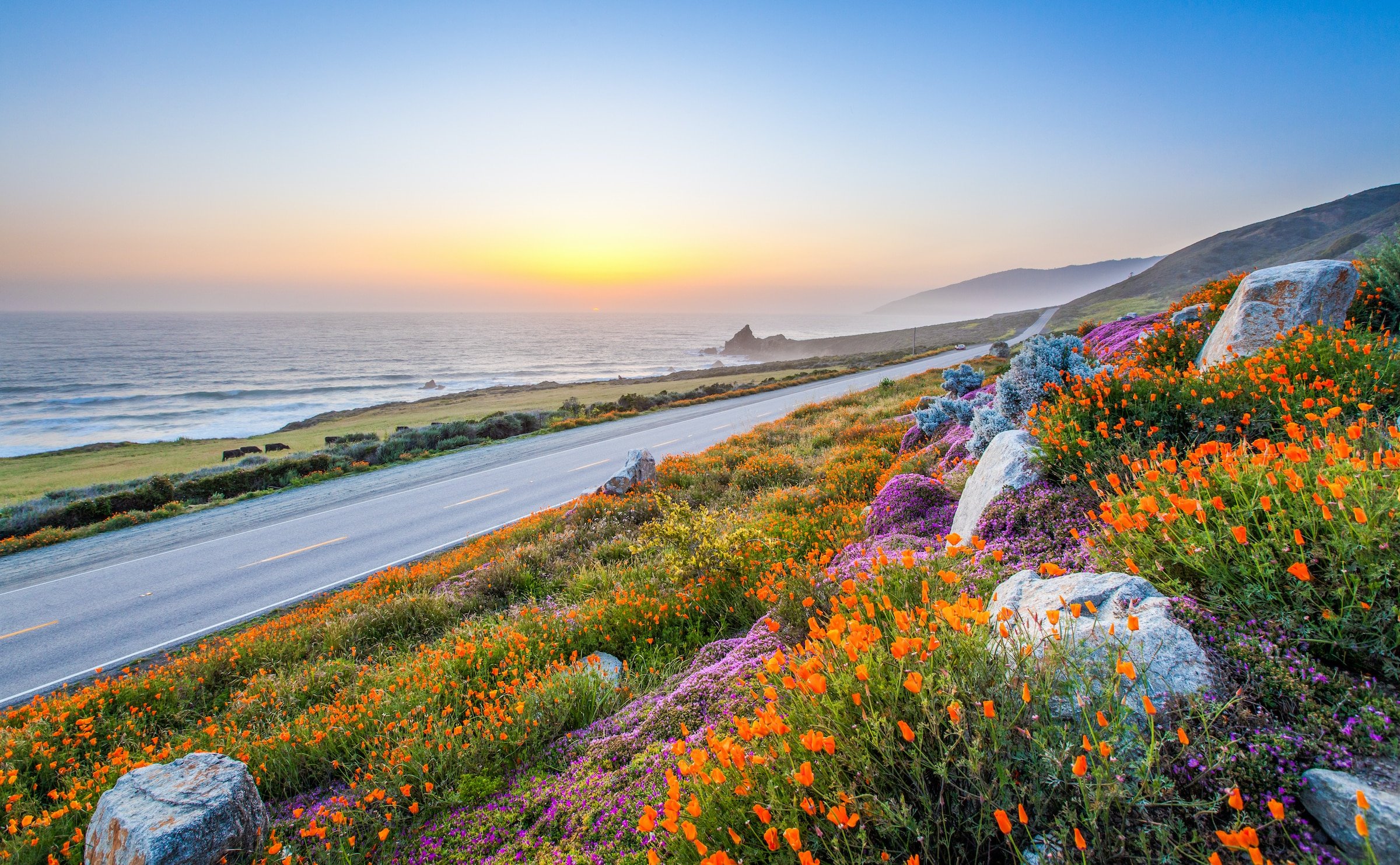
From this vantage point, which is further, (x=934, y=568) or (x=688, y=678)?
(x=688, y=678)

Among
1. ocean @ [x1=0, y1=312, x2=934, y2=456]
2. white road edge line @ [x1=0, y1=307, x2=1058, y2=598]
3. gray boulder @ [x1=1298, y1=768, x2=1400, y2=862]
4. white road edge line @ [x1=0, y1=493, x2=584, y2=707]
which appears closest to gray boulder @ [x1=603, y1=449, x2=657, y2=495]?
white road edge line @ [x1=0, y1=493, x2=584, y2=707]

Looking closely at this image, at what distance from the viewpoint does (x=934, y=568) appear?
12.8 feet

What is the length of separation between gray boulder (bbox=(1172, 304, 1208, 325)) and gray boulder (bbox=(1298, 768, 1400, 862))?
10816mm

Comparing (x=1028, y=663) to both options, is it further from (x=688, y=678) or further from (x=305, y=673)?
(x=305, y=673)

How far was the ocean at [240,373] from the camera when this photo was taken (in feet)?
177

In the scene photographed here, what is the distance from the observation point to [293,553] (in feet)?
44.1

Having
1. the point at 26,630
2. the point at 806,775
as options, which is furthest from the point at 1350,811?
the point at 26,630

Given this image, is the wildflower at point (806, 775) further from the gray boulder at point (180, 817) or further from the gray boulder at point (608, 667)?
the gray boulder at point (180, 817)

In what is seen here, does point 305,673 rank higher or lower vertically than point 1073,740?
lower

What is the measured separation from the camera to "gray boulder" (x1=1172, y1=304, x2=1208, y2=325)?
10.3m

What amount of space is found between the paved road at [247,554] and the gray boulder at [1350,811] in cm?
1361

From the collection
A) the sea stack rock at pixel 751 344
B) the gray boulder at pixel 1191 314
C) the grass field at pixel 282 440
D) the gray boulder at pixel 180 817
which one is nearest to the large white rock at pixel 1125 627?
the gray boulder at pixel 180 817

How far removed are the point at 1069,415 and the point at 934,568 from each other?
2.54 meters

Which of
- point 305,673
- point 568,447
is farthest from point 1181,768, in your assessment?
point 568,447
